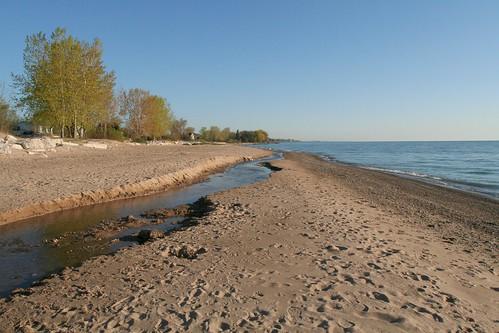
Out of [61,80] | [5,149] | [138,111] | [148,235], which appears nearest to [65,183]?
[148,235]

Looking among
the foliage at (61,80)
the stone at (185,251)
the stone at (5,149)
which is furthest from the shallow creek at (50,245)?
the foliage at (61,80)

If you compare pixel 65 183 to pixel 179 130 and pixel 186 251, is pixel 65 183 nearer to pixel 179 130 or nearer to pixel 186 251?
pixel 186 251

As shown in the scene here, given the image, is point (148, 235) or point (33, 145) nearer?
point (148, 235)

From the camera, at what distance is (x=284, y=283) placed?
5.84 metres

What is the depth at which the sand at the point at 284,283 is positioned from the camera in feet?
15.2

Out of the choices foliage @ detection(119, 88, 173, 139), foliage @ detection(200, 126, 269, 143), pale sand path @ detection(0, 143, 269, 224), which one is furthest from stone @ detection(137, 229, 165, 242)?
foliage @ detection(200, 126, 269, 143)

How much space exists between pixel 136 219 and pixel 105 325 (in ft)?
21.6

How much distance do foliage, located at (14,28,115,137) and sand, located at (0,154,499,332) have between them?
35.3m

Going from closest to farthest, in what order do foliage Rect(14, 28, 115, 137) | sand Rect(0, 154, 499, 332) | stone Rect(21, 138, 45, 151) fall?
sand Rect(0, 154, 499, 332) → stone Rect(21, 138, 45, 151) → foliage Rect(14, 28, 115, 137)

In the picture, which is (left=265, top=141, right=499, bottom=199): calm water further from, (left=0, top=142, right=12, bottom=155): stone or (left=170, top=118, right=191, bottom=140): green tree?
(left=170, top=118, right=191, bottom=140): green tree

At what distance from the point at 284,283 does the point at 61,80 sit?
133 ft

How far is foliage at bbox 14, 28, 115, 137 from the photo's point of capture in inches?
1483

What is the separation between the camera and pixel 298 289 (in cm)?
560

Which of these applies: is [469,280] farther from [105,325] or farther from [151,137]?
[151,137]
